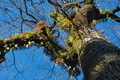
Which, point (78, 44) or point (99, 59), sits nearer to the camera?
point (99, 59)

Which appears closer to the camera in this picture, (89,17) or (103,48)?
(103,48)

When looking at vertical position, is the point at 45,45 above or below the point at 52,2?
below

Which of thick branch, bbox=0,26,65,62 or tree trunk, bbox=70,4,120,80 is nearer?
tree trunk, bbox=70,4,120,80

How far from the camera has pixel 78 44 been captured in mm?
4508

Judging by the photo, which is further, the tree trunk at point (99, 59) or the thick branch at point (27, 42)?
the thick branch at point (27, 42)

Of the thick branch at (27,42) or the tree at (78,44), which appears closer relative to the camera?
the tree at (78,44)

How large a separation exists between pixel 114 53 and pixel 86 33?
56.8 inches

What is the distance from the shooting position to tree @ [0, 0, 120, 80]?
9.41ft

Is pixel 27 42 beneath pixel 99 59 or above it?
beneath

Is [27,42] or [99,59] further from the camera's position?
[27,42]

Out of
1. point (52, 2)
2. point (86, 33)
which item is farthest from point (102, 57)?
point (52, 2)

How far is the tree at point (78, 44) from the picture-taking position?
2868mm

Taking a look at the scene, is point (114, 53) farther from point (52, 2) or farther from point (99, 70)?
point (52, 2)

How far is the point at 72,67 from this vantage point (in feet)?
15.9
